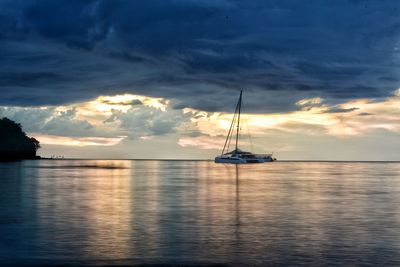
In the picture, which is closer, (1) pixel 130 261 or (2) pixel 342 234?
(1) pixel 130 261

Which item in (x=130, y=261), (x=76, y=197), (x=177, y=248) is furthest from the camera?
(x=76, y=197)

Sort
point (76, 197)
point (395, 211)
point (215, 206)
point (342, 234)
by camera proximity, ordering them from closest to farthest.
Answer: point (342, 234), point (395, 211), point (215, 206), point (76, 197)

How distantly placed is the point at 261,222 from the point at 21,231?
16.8 meters

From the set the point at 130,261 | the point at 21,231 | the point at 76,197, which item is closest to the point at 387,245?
the point at 130,261

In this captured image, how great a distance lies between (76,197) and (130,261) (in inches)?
1520

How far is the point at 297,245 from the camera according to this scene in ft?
96.6

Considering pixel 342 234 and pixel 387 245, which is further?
pixel 342 234

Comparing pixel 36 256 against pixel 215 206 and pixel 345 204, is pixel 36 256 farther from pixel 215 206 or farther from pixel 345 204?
pixel 345 204

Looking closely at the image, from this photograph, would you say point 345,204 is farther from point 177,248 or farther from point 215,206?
point 177,248

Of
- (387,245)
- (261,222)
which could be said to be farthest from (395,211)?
(387,245)

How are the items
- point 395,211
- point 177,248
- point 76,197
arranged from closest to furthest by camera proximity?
point 177,248
point 395,211
point 76,197

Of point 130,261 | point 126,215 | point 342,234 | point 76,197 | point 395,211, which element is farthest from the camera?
point 76,197

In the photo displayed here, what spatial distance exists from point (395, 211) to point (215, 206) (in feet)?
54.5

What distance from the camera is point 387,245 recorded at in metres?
30.0
